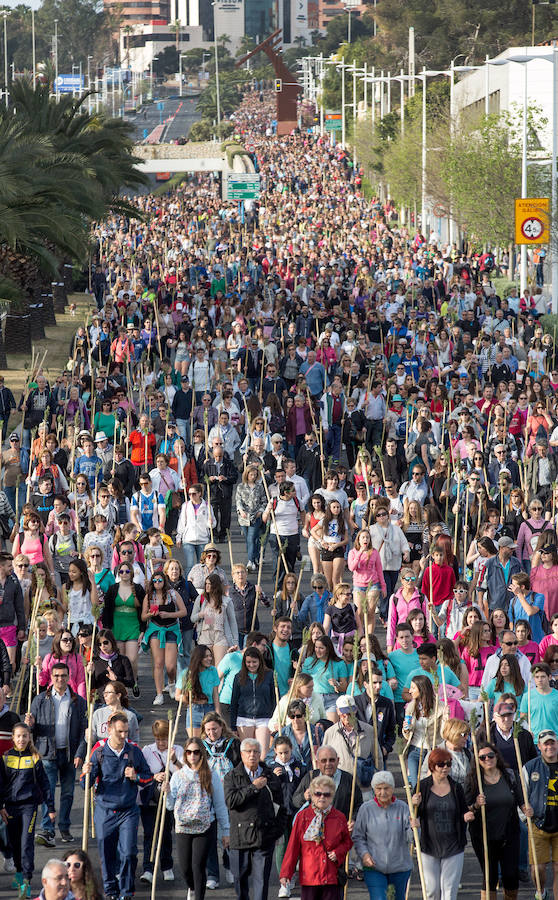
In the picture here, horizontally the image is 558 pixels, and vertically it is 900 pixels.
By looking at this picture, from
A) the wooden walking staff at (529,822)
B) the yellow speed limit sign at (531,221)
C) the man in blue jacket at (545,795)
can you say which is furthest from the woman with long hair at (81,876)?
the yellow speed limit sign at (531,221)

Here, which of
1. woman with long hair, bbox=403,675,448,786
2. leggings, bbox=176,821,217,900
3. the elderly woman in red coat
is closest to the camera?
the elderly woman in red coat

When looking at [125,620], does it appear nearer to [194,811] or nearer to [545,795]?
[194,811]

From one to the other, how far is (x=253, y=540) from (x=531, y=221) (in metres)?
19.4

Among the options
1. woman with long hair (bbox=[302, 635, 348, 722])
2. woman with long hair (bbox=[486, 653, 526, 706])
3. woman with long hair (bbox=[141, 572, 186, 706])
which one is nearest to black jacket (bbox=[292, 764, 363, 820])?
woman with long hair (bbox=[302, 635, 348, 722])

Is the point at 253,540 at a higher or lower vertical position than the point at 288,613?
lower

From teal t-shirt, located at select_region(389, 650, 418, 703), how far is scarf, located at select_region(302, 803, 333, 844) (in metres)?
2.66

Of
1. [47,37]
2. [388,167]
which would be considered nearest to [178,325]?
Answer: [388,167]

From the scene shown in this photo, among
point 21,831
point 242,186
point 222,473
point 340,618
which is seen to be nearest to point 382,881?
point 21,831

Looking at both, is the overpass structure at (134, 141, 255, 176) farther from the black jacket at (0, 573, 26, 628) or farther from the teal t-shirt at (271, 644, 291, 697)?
the teal t-shirt at (271, 644, 291, 697)

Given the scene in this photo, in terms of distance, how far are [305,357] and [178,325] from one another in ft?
16.0

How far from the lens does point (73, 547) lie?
14.2 m

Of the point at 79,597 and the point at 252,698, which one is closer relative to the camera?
the point at 252,698

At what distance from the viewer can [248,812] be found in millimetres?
9000

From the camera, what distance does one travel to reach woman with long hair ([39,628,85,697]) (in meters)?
11.0
